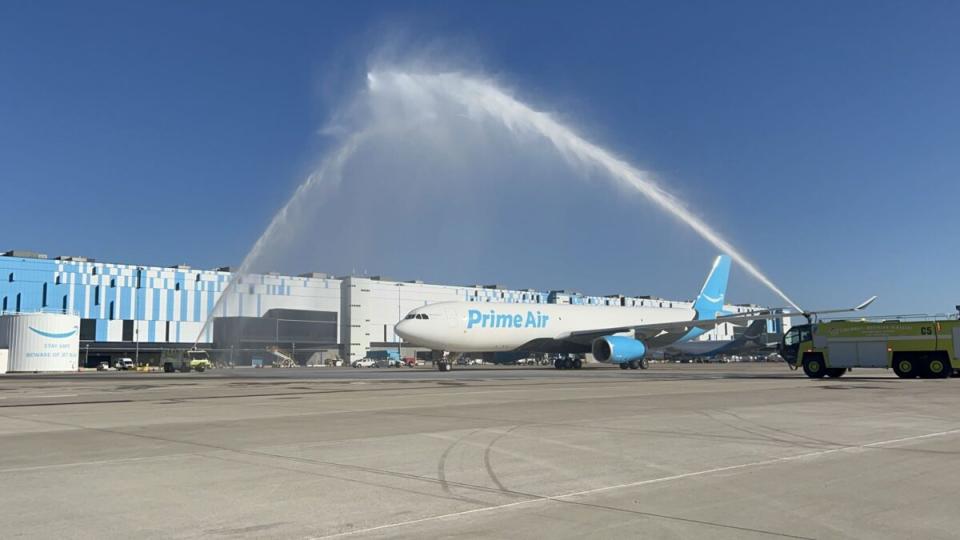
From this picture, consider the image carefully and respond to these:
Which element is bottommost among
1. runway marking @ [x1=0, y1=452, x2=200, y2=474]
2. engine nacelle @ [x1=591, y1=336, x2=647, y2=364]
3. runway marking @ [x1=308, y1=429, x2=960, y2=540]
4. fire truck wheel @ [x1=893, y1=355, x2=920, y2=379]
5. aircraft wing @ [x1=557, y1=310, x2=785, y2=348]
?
runway marking @ [x1=308, y1=429, x2=960, y2=540]

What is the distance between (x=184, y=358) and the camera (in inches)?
2404

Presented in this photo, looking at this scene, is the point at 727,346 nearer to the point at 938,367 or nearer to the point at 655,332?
the point at 655,332

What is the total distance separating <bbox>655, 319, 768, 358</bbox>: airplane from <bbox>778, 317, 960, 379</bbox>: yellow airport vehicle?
60.2 meters

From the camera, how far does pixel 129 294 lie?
95625mm

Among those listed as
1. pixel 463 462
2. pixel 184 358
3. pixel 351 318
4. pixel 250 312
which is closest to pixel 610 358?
pixel 250 312

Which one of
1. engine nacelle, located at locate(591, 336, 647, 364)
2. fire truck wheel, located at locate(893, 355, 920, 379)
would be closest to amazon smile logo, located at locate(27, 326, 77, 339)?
engine nacelle, located at locate(591, 336, 647, 364)

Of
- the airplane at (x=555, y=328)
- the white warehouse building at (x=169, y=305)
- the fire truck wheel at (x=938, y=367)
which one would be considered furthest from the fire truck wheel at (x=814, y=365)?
the white warehouse building at (x=169, y=305)

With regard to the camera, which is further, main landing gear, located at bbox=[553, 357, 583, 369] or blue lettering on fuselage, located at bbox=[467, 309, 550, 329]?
main landing gear, located at bbox=[553, 357, 583, 369]

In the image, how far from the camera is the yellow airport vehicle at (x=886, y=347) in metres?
34.5

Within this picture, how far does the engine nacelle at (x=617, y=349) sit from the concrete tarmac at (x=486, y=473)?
3545 centimetres

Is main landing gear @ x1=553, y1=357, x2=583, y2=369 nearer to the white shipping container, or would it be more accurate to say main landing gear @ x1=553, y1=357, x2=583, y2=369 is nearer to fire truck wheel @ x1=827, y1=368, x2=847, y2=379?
fire truck wheel @ x1=827, y1=368, x2=847, y2=379

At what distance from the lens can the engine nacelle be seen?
2121 inches

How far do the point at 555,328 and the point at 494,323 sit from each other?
684cm

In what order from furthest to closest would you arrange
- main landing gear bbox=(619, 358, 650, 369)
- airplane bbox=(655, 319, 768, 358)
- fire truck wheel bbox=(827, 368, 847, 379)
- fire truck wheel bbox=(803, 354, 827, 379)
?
1. airplane bbox=(655, 319, 768, 358)
2. main landing gear bbox=(619, 358, 650, 369)
3. fire truck wheel bbox=(803, 354, 827, 379)
4. fire truck wheel bbox=(827, 368, 847, 379)
